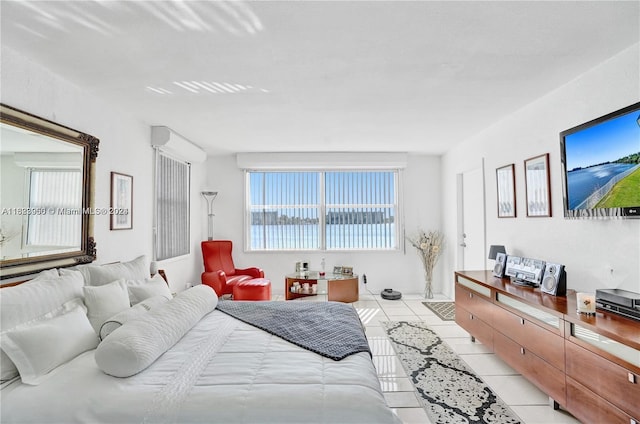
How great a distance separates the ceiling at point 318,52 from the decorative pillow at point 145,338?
177 cm

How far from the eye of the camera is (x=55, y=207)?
2.57 m

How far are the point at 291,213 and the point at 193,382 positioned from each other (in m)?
4.61

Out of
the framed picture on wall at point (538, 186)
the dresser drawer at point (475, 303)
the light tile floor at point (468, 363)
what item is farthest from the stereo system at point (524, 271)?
the light tile floor at point (468, 363)

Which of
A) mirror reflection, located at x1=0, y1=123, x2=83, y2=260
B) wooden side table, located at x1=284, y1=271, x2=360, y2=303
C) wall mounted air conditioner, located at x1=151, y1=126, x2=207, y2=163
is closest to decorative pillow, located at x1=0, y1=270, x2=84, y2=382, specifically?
mirror reflection, located at x1=0, y1=123, x2=83, y2=260

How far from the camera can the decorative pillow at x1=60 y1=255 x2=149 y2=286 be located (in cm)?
254

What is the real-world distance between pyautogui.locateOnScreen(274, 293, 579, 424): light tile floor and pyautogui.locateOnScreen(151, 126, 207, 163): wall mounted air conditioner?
3391 mm

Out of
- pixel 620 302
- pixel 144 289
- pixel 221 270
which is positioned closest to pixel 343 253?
pixel 221 270

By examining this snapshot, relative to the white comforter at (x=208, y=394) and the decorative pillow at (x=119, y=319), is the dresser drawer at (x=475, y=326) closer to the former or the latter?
the white comforter at (x=208, y=394)

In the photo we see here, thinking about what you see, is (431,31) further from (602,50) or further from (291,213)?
(291,213)

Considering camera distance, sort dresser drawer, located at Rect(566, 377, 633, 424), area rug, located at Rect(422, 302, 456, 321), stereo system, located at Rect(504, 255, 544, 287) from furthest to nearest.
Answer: area rug, located at Rect(422, 302, 456, 321) < stereo system, located at Rect(504, 255, 544, 287) < dresser drawer, located at Rect(566, 377, 633, 424)

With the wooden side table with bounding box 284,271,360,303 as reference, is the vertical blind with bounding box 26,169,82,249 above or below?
above

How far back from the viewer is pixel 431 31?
→ 2.08 meters

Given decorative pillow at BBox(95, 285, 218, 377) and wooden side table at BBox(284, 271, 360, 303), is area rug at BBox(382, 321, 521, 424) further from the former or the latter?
decorative pillow at BBox(95, 285, 218, 377)

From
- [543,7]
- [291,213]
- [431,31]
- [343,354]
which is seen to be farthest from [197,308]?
[291,213]
